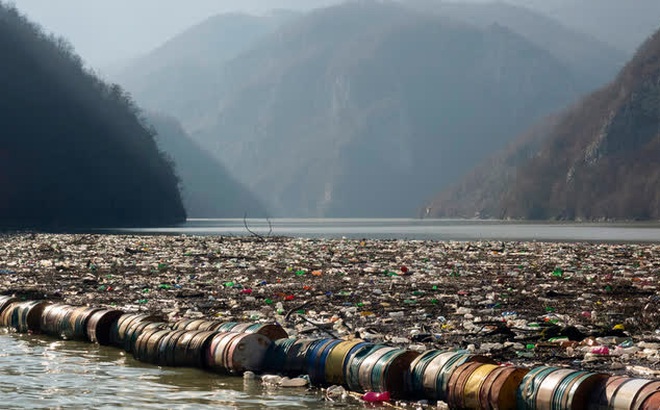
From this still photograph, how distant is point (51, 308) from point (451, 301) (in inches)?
314

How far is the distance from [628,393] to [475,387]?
173cm

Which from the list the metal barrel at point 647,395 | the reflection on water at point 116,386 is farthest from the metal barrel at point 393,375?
the metal barrel at point 647,395

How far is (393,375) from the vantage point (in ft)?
38.4

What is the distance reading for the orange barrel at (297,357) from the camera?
42.5 feet

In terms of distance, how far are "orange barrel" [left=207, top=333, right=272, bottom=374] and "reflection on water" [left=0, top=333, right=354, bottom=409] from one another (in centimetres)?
20

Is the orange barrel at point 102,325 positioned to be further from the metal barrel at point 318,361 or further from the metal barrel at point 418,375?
the metal barrel at point 418,375

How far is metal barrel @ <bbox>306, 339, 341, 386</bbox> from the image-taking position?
1264 cm

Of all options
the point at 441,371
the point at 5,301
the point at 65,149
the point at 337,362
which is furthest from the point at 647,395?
the point at 65,149

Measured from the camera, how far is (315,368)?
12719mm

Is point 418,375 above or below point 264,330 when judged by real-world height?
below

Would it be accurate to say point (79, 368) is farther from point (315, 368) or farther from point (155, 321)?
point (315, 368)

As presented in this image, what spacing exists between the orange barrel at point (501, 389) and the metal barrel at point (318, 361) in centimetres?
262

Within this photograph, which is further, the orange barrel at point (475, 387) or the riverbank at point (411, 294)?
the riverbank at point (411, 294)

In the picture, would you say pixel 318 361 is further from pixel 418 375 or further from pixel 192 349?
pixel 192 349
